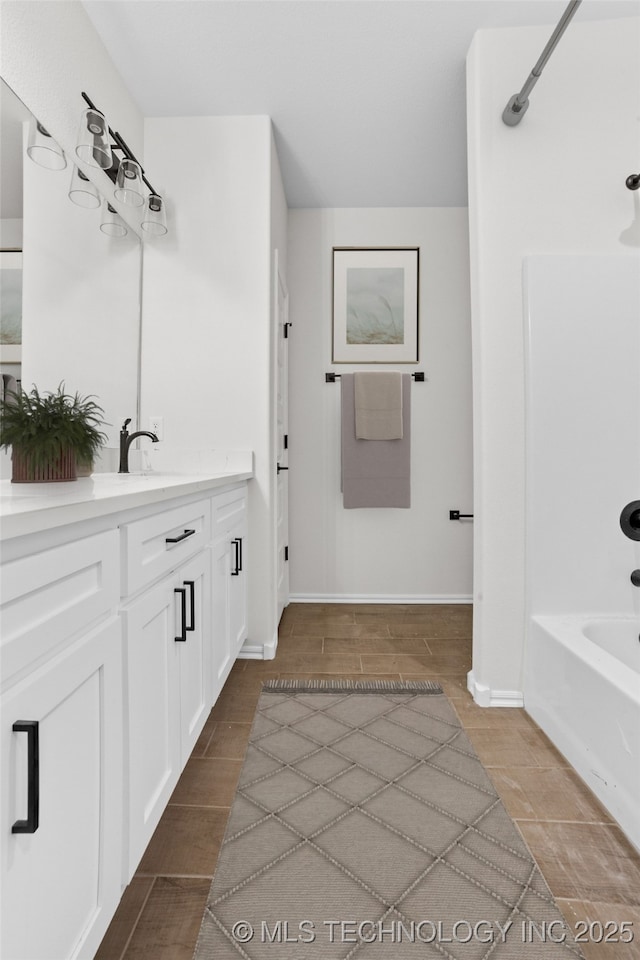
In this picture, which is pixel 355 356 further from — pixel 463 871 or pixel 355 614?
pixel 463 871

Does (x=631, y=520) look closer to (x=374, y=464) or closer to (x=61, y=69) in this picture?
(x=374, y=464)

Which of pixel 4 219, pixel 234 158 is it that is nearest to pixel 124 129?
pixel 234 158

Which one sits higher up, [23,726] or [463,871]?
[23,726]

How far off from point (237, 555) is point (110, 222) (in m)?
1.42

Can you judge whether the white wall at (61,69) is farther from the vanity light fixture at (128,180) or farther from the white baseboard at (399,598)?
the white baseboard at (399,598)

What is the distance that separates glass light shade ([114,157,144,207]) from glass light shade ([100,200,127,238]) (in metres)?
0.06

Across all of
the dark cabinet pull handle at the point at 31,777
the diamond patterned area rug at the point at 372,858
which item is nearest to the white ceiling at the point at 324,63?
the dark cabinet pull handle at the point at 31,777

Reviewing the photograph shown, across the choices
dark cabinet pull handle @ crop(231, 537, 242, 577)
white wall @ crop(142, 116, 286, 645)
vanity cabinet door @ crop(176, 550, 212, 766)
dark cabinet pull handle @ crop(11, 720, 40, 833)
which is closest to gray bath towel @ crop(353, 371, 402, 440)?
white wall @ crop(142, 116, 286, 645)

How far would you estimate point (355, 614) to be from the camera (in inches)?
119

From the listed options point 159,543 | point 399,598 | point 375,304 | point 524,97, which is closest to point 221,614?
point 159,543

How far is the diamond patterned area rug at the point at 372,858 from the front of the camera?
96 centimetres

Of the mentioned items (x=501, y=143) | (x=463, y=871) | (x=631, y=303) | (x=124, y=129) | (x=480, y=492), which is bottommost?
(x=463, y=871)

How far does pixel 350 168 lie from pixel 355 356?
1.04 metres

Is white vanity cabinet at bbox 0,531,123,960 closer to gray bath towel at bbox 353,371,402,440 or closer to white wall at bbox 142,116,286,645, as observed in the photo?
white wall at bbox 142,116,286,645
